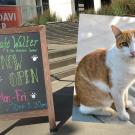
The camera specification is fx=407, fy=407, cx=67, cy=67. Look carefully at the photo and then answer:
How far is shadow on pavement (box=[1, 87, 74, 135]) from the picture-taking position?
538cm

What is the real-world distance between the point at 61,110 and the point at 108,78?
1.89m

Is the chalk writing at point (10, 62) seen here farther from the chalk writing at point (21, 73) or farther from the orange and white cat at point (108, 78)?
the orange and white cat at point (108, 78)

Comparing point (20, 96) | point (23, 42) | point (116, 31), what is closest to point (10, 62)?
point (23, 42)

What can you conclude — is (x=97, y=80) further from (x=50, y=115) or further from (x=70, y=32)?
(x=70, y=32)

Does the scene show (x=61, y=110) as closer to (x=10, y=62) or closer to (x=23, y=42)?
(x=10, y=62)

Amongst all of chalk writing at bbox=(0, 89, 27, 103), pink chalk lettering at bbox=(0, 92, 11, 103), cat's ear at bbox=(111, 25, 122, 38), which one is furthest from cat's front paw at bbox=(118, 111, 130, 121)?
pink chalk lettering at bbox=(0, 92, 11, 103)

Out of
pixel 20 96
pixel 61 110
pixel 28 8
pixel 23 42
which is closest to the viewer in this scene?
pixel 23 42

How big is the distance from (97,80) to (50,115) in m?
1.02

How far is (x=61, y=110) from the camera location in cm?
581

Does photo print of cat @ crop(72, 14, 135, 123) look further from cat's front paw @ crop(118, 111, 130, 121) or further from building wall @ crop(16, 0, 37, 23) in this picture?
building wall @ crop(16, 0, 37, 23)

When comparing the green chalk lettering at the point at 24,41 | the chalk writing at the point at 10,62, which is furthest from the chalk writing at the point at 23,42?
the chalk writing at the point at 10,62

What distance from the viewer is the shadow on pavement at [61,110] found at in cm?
538

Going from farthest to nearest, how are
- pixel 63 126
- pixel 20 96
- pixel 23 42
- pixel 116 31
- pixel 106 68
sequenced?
pixel 63 126 < pixel 20 96 < pixel 23 42 < pixel 106 68 < pixel 116 31

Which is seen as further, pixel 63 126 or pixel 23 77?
pixel 63 126
